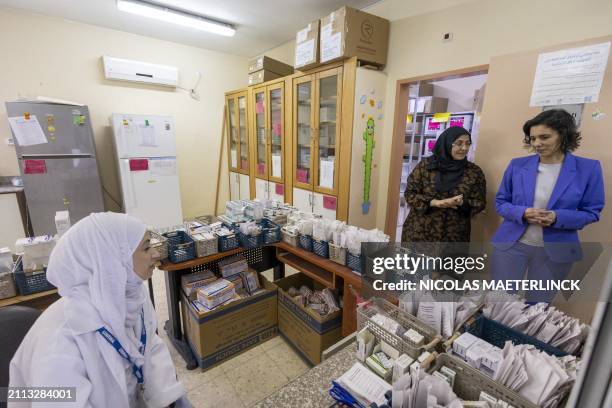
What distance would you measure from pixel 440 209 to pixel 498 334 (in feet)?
4.03

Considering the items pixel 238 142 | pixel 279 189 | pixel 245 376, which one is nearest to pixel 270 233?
pixel 245 376

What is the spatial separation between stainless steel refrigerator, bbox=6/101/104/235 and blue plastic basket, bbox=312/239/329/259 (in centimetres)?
306

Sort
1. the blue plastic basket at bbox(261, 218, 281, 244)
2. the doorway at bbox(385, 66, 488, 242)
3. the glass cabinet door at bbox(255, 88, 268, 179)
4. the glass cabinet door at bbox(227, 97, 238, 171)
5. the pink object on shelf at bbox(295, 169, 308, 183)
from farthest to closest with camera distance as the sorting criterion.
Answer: the glass cabinet door at bbox(227, 97, 238, 171)
the doorway at bbox(385, 66, 488, 242)
the glass cabinet door at bbox(255, 88, 268, 179)
the pink object on shelf at bbox(295, 169, 308, 183)
the blue plastic basket at bbox(261, 218, 281, 244)

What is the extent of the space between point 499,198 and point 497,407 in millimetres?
1484

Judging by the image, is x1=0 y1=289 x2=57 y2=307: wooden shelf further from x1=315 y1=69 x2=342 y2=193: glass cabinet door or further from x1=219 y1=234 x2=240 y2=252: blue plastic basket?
x1=315 y1=69 x2=342 y2=193: glass cabinet door

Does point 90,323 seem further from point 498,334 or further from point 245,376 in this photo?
point 498,334

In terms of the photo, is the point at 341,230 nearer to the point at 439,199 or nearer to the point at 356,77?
the point at 439,199

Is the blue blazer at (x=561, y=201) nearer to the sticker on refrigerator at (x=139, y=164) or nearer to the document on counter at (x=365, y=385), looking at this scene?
the document on counter at (x=365, y=385)

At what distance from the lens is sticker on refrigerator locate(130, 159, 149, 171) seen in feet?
11.7

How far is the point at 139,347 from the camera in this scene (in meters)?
1.07

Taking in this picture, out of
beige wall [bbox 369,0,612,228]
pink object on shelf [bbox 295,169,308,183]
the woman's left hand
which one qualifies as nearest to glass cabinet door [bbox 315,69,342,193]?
pink object on shelf [bbox 295,169,308,183]

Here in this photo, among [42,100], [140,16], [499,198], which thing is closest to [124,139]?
[42,100]

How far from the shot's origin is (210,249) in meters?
1.87

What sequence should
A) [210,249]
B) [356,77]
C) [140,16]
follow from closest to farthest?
[210,249]
[356,77]
[140,16]
